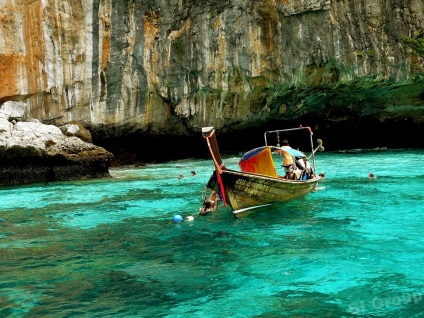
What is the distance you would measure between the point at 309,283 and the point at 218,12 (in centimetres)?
2080

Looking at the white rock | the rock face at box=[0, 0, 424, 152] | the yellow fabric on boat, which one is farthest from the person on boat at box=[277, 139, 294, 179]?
the white rock

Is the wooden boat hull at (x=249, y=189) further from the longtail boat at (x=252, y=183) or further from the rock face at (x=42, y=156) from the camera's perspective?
the rock face at (x=42, y=156)

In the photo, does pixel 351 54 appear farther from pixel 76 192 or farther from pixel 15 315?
pixel 15 315

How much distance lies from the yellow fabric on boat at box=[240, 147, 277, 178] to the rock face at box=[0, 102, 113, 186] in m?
9.97

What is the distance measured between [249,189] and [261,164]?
210 cm

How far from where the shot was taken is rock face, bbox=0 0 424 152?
24312mm

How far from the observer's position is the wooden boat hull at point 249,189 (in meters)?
10.3

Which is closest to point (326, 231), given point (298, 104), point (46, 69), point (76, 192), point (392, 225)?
point (392, 225)

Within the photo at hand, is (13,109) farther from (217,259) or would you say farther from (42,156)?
(217,259)

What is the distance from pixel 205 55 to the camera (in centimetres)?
2575

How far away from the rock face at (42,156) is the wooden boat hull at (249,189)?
11.4 m

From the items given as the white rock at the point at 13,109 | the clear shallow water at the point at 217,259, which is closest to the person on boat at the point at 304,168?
the clear shallow water at the point at 217,259

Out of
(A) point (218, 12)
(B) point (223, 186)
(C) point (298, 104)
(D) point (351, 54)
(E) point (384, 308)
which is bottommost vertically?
(E) point (384, 308)

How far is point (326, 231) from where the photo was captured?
931 cm
